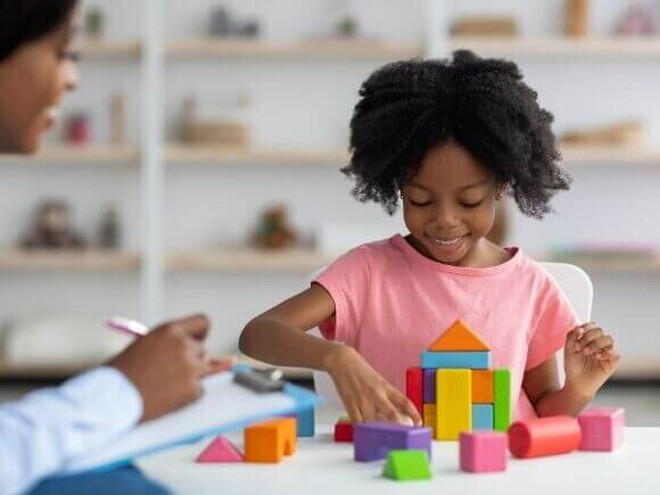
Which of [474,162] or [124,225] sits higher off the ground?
[474,162]

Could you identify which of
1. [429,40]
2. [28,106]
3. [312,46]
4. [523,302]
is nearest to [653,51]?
[429,40]

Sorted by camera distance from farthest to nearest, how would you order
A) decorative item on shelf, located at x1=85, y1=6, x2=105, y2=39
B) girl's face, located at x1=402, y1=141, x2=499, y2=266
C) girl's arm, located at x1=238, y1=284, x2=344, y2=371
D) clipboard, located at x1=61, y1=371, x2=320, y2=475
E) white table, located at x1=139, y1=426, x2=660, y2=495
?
decorative item on shelf, located at x1=85, y1=6, x2=105, y2=39
girl's face, located at x1=402, y1=141, x2=499, y2=266
girl's arm, located at x1=238, y1=284, x2=344, y2=371
white table, located at x1=139, y1=426, x2=660, y2=495
clipboard, located at x1=61, y1=371, x2=320, y2=475

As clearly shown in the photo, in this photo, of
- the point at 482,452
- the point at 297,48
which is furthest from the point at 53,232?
the point at 482,452

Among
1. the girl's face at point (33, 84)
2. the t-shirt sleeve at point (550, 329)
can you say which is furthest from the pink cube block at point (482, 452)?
the t-shirt sleeve at point (550, 329)

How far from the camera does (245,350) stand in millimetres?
1789

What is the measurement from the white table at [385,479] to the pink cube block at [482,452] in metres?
0.01

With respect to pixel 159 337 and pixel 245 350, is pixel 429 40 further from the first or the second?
pixel 159 337

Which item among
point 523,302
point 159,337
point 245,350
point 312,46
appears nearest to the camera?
point 159,337

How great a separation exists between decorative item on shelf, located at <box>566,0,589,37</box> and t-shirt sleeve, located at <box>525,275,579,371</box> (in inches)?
159

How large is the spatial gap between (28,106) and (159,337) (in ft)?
0.81

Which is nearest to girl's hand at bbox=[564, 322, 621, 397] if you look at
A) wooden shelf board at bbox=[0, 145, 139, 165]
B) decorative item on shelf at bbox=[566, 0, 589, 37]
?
wooden shelf board at bbox=[0, 145, 139, 165]

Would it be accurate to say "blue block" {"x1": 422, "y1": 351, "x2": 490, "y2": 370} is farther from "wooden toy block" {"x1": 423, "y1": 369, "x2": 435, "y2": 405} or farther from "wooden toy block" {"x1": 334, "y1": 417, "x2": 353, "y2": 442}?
"wooden toy block" {"x1": 334, "y1": 417, "x2": 353, "y2": 442}

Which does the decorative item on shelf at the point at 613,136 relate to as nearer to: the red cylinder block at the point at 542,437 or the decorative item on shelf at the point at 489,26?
the decorative item on shelf at the point at 489,26

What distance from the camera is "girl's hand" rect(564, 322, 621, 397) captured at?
5.57ft
